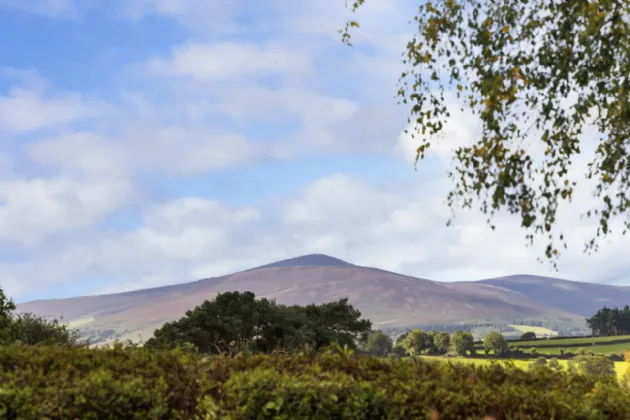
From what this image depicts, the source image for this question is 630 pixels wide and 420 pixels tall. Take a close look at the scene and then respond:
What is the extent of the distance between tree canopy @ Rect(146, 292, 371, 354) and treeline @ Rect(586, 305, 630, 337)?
305ft

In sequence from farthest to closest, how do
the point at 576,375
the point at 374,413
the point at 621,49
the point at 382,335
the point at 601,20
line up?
the point at 382,335 < the point at 621,49 < the point at 601,20 < the point at 576,375 < the point at 374,413

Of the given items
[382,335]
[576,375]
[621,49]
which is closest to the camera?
[576,375]

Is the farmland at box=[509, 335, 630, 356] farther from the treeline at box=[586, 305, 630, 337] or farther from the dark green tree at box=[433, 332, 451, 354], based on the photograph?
the dark green tree at box=[433, 332, 451, 354]

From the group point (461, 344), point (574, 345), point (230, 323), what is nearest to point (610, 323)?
point (574, 345)

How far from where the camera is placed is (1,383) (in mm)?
6570

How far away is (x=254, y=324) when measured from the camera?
99.7 feet

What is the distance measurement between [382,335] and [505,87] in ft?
254

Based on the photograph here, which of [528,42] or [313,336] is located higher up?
[528,42]

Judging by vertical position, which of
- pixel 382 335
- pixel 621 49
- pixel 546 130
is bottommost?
pixel 382 335

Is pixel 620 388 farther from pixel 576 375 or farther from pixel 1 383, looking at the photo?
pixel 1 383

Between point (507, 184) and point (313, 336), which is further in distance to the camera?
point (313, 336)

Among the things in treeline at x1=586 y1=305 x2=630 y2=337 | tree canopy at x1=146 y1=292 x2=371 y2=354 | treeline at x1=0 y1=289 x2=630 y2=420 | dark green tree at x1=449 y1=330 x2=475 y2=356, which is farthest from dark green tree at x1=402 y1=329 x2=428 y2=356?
treeline at x1=0 y1=289 x2=630 y2=420

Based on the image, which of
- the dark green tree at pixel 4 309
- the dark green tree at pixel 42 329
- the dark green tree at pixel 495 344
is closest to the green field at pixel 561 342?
the dark green tree at pixel 495 344

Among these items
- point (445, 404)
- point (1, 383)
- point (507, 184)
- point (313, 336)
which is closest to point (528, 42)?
point (507, 184)
